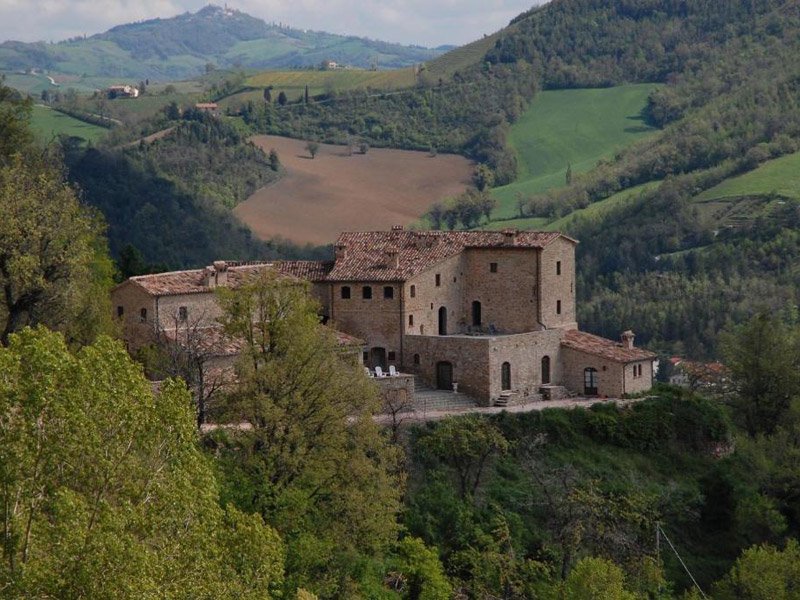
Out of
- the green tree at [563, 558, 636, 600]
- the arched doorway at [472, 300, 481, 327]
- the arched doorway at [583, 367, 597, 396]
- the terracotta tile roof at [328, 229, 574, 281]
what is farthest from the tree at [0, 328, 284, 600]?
the arched doorway at [472, 300, 481, 327]

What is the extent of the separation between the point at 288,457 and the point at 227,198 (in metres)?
89.8

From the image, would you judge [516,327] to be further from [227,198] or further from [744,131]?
[744,131]

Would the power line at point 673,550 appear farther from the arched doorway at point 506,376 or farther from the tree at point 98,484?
the tree at point 98,484

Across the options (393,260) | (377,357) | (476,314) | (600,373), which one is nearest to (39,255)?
(377,357)

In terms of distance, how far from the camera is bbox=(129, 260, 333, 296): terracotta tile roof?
2232 inches

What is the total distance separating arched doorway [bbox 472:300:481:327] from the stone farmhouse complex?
53 millimetres

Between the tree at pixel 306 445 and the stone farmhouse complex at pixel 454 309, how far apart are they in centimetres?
788

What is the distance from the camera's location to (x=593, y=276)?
132 metres

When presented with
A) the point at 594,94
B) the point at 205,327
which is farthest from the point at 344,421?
the point at 594,94

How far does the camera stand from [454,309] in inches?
2398

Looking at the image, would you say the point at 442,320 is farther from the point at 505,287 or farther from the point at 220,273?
the point at 220,273

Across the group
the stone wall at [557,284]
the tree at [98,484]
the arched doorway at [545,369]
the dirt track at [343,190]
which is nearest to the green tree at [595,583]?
the arched doorway at [545,369]

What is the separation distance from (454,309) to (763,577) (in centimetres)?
1673

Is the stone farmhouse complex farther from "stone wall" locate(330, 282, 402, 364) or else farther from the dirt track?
the dirt track
